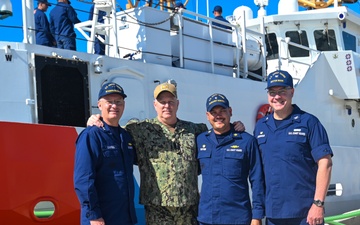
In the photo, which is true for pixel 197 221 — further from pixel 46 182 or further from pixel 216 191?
pixel 46 182

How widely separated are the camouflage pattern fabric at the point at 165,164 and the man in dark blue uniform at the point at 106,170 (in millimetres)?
219

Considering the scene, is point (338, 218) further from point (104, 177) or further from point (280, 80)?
point (104, 177)

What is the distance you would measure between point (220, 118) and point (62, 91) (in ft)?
6.60

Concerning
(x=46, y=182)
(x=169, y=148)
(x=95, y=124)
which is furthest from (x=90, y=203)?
(x=46, y=182)

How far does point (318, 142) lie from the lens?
3.40 m

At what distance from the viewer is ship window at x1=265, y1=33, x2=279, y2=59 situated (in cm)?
989

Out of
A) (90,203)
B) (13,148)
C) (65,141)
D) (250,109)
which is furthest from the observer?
(250,109)

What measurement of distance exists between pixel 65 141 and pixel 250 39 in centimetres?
408

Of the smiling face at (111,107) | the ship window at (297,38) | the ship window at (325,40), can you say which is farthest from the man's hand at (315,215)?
the ship window at (325,40)

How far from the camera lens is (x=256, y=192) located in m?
3.51

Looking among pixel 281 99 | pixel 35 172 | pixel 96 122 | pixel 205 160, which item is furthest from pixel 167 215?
pixel 35 172

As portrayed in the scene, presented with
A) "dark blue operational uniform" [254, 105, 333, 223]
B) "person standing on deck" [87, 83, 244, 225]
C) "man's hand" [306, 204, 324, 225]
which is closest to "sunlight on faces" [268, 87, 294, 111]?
"dark blue operational uniform" [254, 105, 333, 223]

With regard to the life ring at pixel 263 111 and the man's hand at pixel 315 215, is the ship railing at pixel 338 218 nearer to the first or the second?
the life ring at pixel 263 111

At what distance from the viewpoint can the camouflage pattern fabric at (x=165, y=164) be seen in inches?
142
